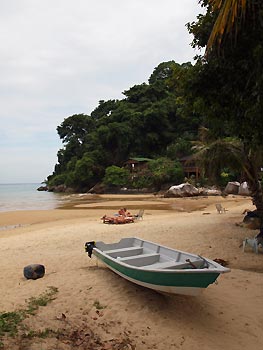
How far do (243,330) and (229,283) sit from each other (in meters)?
1.82

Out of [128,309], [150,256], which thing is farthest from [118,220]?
[128,309]

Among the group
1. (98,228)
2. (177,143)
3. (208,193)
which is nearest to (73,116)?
(177,143)

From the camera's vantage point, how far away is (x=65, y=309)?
5.13 m

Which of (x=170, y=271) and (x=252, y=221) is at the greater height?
(x=170, y=271)

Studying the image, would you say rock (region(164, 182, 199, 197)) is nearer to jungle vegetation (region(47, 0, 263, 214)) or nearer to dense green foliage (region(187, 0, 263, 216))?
jungle vegetation (region(47, 0, 263, 214))

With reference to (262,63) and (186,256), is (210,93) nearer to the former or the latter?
(262,63)

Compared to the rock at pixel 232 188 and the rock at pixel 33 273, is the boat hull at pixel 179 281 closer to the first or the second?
the rock at pixel 33 273

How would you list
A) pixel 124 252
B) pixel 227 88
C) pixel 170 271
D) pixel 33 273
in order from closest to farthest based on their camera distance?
pixel 170 271
pixel 227 88
pixel 33 273
pixel 124 252

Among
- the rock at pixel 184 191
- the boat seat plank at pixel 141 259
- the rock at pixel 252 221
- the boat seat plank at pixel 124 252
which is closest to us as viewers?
the boat seat plank at pixel 141 259

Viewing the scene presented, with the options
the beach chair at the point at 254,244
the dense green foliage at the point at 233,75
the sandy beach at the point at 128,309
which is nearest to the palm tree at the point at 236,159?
the beach chair at the point at 254,244

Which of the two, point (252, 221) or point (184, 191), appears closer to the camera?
point (252, 221)

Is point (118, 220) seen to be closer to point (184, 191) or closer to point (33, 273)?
point (33, 273)

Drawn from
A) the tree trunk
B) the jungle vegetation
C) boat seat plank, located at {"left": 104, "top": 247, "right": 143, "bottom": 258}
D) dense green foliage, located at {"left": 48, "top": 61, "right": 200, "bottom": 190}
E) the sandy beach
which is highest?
dense green foliage, located at {"left": 48, "top": 61, "right": 200, "bottom": 190}

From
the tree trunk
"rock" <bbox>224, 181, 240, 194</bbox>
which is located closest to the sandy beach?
the tree trunk
